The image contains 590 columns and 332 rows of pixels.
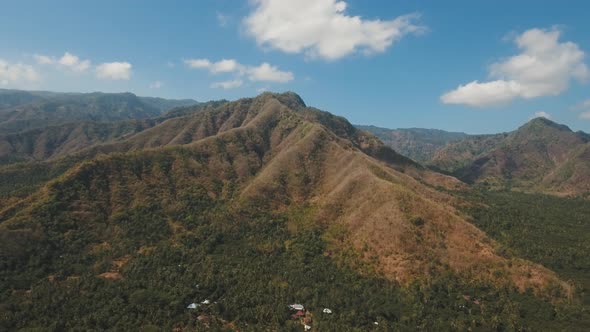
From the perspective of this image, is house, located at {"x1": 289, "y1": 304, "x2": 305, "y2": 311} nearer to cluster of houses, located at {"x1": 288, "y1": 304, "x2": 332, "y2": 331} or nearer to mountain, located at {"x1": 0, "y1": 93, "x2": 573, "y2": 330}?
cluster of houses, located at {"x1": 288, "y1": 304, "x2": 332, "y2": 331}

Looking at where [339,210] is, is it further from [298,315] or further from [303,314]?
[298,315]

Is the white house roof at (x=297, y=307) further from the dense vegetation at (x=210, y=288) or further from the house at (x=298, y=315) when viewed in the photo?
the dense vegetation at (x=210, y=288)

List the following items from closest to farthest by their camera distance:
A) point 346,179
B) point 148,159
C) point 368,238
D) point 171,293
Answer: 1. point 171,293
2. point 368,238
3. point 346,179
4. point 148,159

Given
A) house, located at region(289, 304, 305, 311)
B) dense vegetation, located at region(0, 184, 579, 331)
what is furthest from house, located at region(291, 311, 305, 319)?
dense vegetation, located at region(0, 184, 579, 331)

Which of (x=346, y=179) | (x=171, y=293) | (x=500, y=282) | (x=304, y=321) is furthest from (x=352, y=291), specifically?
(x=346, y=179)

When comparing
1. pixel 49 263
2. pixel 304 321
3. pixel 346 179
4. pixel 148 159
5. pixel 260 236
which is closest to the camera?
pixel 304 321

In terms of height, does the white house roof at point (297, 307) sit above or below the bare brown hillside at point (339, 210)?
below

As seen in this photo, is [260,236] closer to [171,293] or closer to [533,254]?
[171,293]

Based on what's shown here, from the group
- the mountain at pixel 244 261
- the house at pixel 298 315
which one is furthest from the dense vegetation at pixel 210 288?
the house at pixel 298 315

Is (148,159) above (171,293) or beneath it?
above
